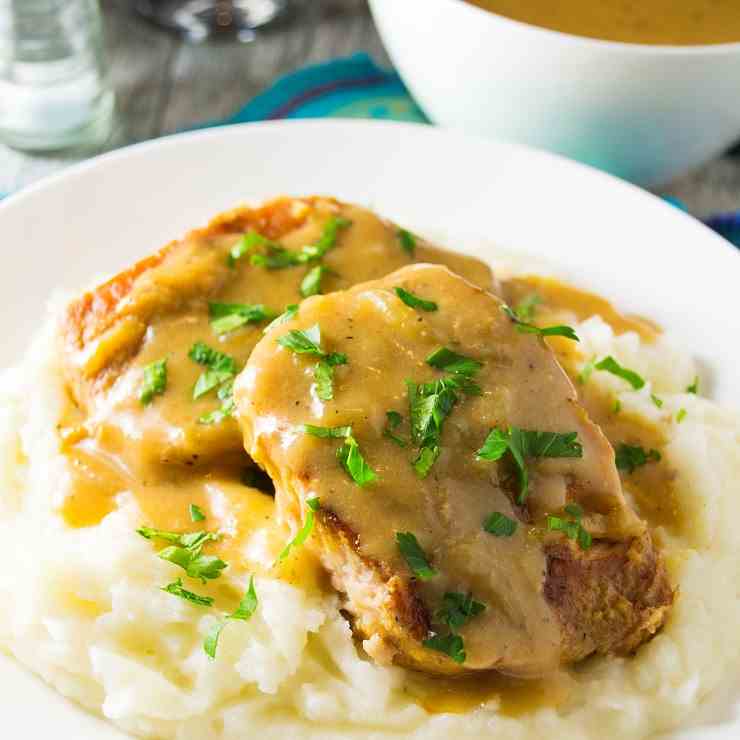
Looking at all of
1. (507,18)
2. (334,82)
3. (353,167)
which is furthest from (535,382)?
(334,82)

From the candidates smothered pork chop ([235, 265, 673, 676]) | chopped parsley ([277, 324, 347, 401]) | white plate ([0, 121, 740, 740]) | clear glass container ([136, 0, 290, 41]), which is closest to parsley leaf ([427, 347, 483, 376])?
smothered pork chop ([235, 265, 673, 676])

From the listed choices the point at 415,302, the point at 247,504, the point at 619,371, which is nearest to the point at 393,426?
the point at 415,302

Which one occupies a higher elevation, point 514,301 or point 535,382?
point 535,382

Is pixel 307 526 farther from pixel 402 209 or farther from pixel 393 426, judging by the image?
pixel 402 209

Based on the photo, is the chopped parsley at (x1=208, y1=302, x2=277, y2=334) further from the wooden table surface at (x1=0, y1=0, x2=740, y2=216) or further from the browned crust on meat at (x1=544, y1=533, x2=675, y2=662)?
the wooden table surface at (x1=0, y1=0, x2=740, y2=216)

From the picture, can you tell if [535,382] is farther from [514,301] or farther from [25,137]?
[25,137]
